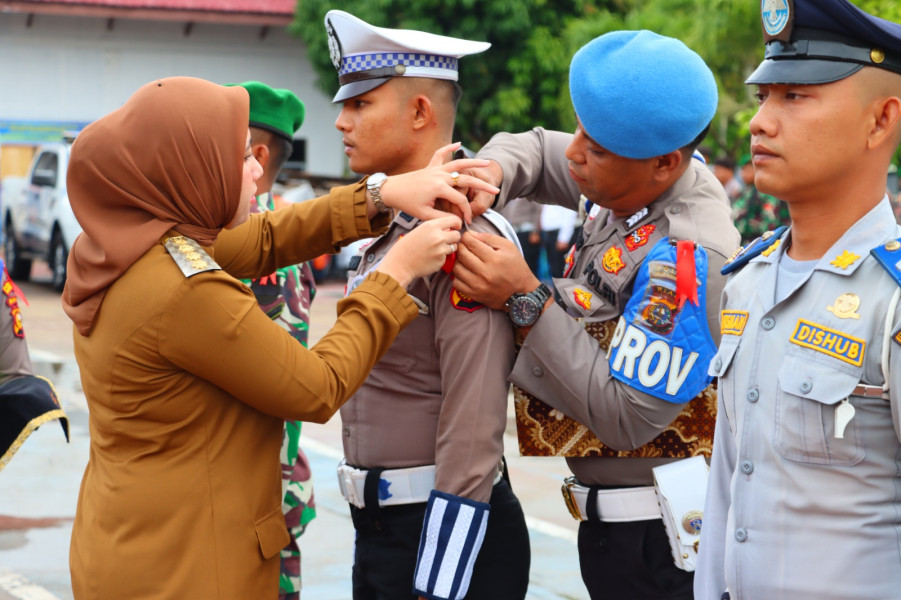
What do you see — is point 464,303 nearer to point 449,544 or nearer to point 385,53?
point 449,544

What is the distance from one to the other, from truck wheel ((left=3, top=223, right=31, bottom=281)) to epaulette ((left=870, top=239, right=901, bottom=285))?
55.2 feet

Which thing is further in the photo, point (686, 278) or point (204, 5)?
point (204, 5)

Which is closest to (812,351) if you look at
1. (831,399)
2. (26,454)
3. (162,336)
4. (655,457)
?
(831,399)

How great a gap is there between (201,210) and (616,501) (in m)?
1.17

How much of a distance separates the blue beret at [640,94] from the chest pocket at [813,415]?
76 centimetres

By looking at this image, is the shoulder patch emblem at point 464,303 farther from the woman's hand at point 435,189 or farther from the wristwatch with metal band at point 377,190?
the wristwatch with metal band at point 377,190

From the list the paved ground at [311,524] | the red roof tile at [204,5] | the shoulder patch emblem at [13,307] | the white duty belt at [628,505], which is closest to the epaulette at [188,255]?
the white duty belt at [628,505]

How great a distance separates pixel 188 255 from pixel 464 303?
0.64 meters

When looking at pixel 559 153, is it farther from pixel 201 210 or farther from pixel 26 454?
pixel 26 454

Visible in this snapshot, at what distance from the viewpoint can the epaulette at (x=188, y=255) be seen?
213 centimetres

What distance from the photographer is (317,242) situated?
111 inches

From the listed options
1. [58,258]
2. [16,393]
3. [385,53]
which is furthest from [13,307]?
[58,258]

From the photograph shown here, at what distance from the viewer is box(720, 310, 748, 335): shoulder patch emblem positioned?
6.68ft

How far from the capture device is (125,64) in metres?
24.4
